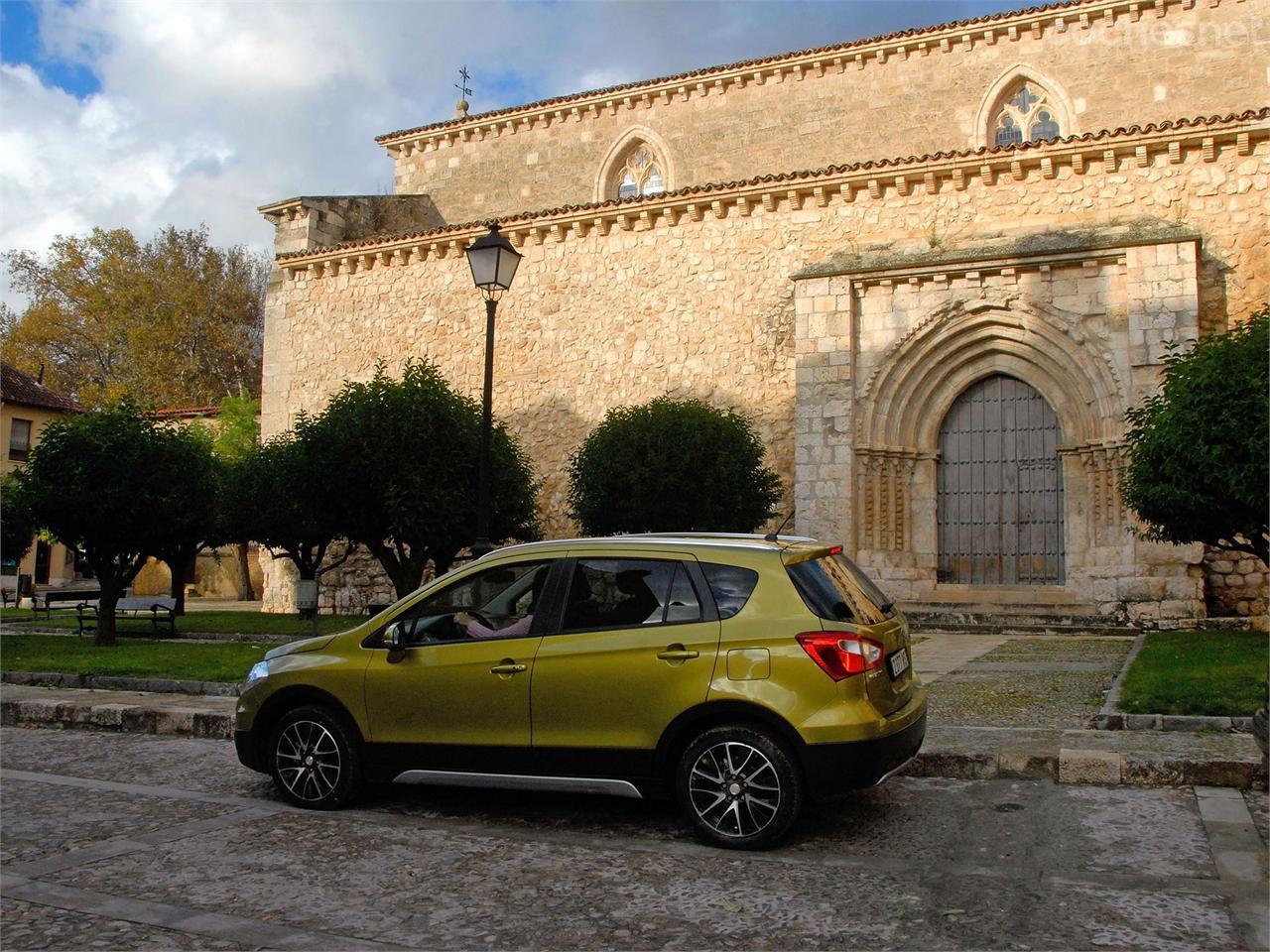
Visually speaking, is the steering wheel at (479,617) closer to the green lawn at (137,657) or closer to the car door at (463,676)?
the car door at (463,676)

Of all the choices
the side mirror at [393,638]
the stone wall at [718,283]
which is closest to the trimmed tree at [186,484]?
the stone wall at [718,283]

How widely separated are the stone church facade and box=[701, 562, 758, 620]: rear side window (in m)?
11.1

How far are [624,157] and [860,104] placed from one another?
5.37 m

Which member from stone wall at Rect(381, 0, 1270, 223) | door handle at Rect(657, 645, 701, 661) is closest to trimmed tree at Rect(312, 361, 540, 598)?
stone wall at Rect(381, 0, 1270, 223)

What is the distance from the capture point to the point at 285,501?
57.2ft

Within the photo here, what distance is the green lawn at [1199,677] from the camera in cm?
708

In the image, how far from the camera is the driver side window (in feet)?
17.9

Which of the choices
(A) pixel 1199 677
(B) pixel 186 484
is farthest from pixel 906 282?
(B) pixel 186 484

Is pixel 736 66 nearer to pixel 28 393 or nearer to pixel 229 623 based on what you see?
pixel 229 623

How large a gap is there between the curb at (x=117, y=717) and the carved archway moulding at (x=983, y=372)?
1098 centimetres

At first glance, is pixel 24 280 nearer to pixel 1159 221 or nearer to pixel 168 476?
pixel 168 476

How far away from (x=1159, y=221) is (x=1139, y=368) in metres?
2.33

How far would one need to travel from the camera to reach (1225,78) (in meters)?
18.3

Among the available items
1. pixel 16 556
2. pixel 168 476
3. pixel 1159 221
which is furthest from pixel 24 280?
pixel 1159 221
